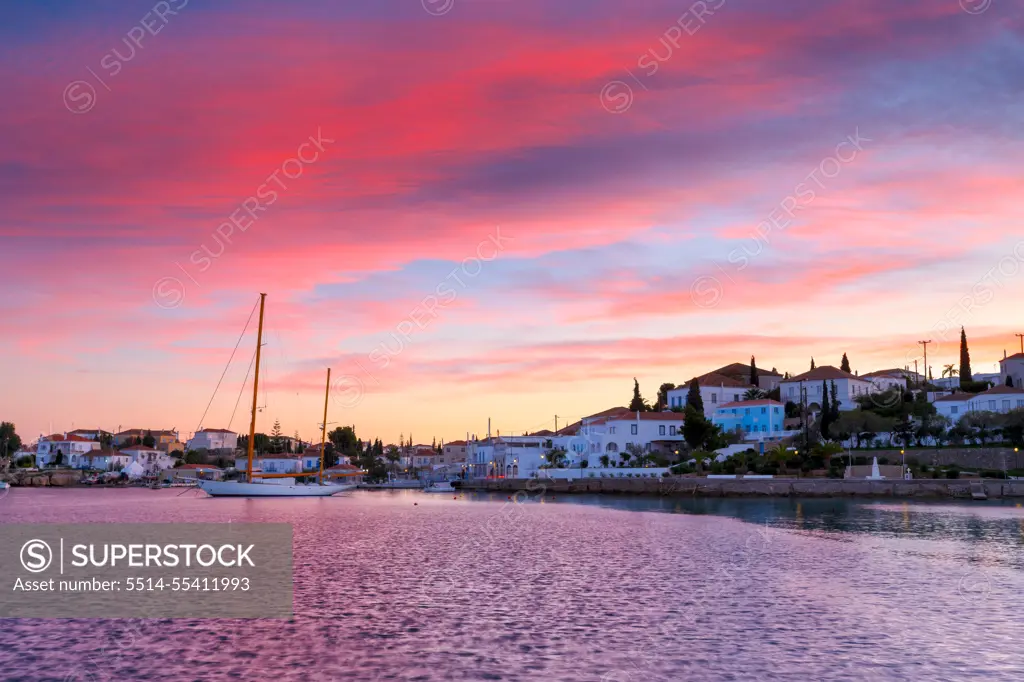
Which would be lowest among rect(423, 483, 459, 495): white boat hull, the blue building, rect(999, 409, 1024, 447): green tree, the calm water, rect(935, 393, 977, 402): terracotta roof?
rect(423, 483, 459, 495): white boat hull

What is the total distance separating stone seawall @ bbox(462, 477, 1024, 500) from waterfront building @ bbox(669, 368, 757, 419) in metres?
40.2

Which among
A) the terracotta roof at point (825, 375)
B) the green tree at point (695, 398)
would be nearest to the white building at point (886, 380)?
the terracotta roof at point (825, 375)

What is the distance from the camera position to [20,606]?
Result: 1046 inches

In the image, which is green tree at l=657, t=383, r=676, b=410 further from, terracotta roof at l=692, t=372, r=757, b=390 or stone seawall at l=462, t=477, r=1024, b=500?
stone seawall at l=462, t=477, r=1024, b=500

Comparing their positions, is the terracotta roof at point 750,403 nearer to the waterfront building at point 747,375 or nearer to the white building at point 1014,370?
the waterfront building at point 747,375

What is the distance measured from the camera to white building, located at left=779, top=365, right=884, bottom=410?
13888cm

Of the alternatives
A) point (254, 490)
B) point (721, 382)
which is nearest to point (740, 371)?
point (721, 382)

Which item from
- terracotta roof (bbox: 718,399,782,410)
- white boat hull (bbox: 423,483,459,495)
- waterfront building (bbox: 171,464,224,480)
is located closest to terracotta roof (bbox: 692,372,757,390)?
terracotta roof (bbox: 718,399,782,410)

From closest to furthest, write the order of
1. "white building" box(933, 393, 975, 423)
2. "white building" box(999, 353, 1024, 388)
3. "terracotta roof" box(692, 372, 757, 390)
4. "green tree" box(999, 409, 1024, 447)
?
"green tree" box(999, 409, 1024, 447), "white building" box(933, 393, 975, 423), "white building" box(999, 353, 1024, 388), "terracotta roof" box(692, 372, 757, 390)

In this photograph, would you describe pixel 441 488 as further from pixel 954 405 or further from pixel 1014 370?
pixel 1014 370

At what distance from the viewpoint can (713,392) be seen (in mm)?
153625

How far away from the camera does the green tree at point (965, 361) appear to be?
15025 cm

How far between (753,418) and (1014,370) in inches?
1674

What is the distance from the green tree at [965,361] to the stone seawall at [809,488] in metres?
68.2
